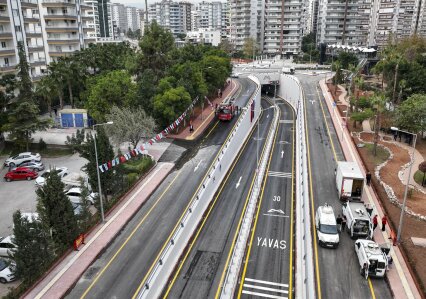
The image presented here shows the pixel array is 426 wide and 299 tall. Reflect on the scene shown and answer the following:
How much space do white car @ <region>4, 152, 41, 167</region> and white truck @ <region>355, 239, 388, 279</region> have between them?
41.9m

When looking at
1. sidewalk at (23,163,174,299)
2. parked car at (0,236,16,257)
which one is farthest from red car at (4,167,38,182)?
parked car at (0,236,16,257)

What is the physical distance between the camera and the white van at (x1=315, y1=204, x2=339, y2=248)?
28500 mm

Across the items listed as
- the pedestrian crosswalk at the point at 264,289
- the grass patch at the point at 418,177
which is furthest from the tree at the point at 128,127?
the grass patch at the point at 418,177

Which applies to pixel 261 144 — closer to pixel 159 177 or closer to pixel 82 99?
pixel 159 177

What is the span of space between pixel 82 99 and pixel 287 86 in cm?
5324

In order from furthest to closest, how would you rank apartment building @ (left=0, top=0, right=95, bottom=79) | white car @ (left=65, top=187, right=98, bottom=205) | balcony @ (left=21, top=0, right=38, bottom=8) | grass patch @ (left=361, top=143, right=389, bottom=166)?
balcony @ (left=21, top=0, right=38, bottom=8), apartment building @ (left=0, top=0, right=95, bottom=79), grass patch @ (left=361, top=143, right=389, bottom=166), white car @ (left=65, top=187, right=98, bottom=205)

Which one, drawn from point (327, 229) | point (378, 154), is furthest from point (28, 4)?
point (327, 229)

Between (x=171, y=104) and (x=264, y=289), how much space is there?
112ft

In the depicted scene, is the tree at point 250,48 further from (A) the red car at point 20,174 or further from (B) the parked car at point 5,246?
(B) the parked car at point 5,246

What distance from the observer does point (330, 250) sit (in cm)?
2853

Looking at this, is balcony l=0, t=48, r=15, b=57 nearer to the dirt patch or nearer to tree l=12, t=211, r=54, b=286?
tree l=12, t=211, r=54, b=286

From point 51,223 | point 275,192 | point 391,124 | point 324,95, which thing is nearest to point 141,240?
point 51,223

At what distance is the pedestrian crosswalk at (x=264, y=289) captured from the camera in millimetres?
25953

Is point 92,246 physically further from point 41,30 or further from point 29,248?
point 41,30
